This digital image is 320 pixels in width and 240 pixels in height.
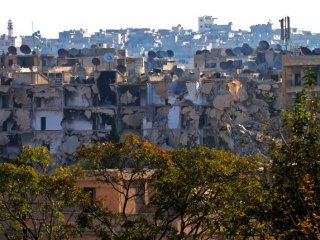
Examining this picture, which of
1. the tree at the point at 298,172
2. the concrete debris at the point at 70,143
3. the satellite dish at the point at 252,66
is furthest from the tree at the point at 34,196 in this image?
the satellite dish at the point at 252,66

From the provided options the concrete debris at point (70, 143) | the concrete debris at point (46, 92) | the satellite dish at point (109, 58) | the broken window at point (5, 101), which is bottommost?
the concrete debris at point (70, 143)

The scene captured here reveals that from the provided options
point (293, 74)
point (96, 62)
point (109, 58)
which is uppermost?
point (293, 74)

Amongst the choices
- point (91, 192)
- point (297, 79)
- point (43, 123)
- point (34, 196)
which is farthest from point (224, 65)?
point (34, 196)

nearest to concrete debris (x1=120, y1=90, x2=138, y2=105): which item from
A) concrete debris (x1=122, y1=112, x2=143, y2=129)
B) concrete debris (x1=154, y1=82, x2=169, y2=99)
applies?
concrete debris (x1=122, y1=112, x2=143, y2=129)

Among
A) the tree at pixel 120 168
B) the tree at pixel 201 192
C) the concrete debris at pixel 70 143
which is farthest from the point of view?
the concrete debris at pixel 70 143

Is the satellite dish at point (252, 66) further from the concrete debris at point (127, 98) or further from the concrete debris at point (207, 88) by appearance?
the concrete debris at point (207, 88)

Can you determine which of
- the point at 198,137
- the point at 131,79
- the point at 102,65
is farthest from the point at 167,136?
the point at 102,65

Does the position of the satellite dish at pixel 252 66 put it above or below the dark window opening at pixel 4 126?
above

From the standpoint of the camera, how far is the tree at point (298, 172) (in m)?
14.8

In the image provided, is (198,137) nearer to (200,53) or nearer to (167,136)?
(167,136)

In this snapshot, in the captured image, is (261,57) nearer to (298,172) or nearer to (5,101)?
(5,101)

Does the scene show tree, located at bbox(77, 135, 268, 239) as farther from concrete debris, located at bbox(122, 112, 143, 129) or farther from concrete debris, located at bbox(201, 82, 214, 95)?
concrete debris, located at bbox(122, 112, 143, 129)

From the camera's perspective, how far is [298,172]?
1561cm

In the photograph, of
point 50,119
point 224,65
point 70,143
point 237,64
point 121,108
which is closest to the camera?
point 70,143
